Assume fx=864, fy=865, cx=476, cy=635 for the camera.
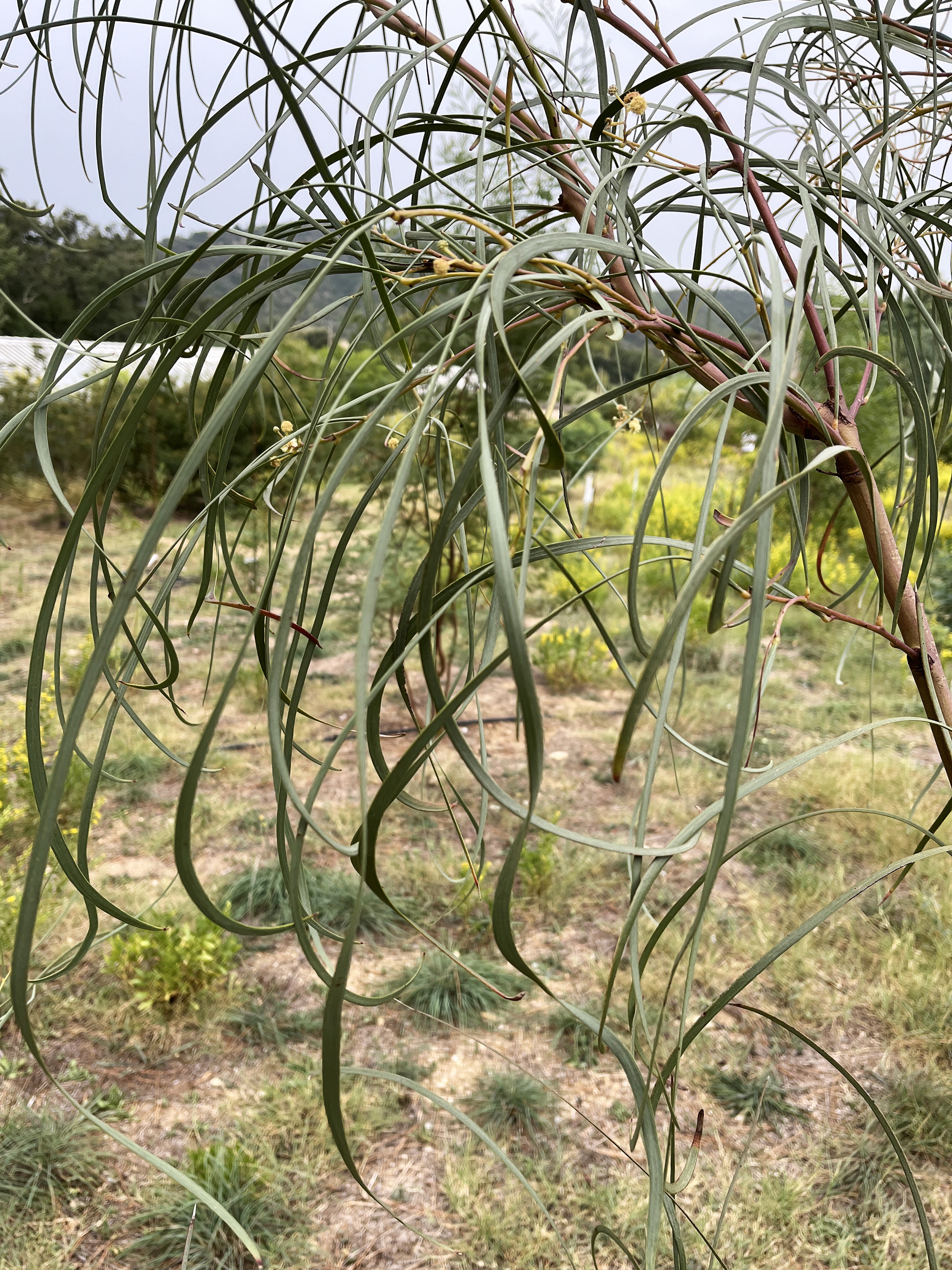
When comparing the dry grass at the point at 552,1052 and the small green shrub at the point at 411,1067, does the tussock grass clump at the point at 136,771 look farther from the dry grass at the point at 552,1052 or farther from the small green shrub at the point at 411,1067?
the small green shrub at the point at 411,1067

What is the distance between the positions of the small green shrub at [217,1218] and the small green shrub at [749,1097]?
0.55 m

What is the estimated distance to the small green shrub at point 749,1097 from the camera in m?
1.09

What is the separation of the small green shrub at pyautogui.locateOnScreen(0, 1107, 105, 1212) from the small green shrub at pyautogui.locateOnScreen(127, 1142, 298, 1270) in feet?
0.31

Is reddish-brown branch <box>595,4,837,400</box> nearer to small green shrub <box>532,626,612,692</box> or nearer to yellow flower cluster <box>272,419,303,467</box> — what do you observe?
yellow flower cluster <box>272,419,303,467</box>

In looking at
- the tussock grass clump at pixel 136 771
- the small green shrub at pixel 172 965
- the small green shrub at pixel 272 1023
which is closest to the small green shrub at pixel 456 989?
the small green shrub at pixel 272 1023

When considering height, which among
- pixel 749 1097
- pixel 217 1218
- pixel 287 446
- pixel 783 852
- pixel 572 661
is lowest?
pixel 217 1218

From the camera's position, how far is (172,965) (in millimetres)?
1208

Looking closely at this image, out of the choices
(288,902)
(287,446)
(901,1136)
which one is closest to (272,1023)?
(288,902)

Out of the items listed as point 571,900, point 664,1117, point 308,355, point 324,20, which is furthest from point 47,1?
point 308,355

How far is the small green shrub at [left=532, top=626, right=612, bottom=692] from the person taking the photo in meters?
2.51

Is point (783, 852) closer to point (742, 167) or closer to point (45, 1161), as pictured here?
point (45, 1161)

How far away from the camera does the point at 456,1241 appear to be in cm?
92

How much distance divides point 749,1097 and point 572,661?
1.53 meters

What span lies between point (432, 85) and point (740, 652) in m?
2.45
